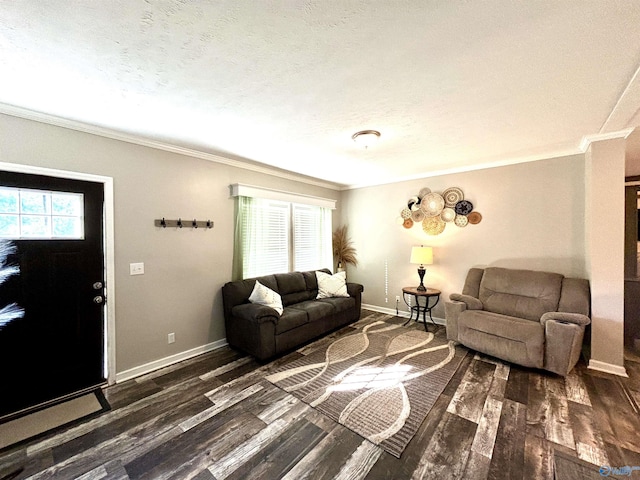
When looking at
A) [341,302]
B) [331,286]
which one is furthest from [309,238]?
[341,302]

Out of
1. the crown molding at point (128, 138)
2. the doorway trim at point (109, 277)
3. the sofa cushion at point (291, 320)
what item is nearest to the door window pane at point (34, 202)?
the doorway trim at point (109, 277)

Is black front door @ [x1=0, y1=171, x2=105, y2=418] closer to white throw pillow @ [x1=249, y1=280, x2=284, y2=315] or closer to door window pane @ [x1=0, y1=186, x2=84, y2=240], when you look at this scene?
door window pane @ [x1=0, y1=186, x2=84, y2=240]

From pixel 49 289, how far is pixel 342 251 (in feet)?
14.2

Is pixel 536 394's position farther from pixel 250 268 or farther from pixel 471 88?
pixel 250 268

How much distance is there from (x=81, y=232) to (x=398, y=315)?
4.76 meters

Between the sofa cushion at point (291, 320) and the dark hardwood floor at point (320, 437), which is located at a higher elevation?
the sofa cushion at point (291, 320)

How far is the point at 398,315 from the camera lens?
4.84 metres

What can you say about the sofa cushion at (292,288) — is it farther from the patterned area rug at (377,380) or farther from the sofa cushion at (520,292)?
the sofa cushion at (520,292)

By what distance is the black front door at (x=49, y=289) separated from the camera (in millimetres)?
2143

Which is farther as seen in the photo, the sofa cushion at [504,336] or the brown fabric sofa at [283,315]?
the brown fabric sofa at [283,315]

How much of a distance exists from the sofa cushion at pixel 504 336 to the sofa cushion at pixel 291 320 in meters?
2.05

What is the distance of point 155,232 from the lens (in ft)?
9.65

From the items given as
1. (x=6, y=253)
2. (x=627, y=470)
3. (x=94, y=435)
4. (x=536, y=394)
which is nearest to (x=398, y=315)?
(x=536, y=394)

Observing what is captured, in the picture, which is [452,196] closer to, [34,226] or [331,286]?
[331,286]
